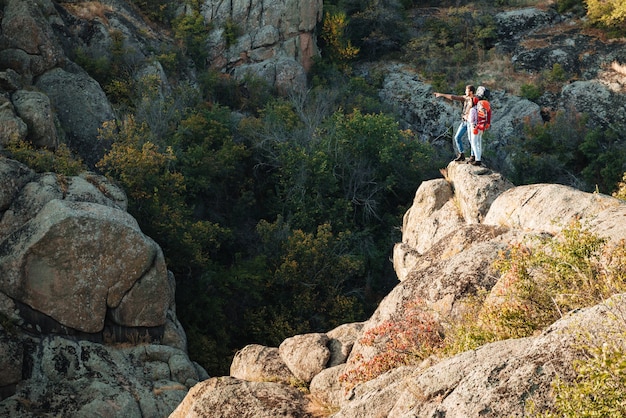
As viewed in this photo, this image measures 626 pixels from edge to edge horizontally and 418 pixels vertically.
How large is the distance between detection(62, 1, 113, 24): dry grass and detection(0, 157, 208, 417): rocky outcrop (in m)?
17.7

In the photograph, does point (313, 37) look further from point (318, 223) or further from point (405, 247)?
point (405, 247)

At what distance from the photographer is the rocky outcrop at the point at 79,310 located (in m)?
17.4

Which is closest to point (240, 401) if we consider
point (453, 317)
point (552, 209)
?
point (453, 317)

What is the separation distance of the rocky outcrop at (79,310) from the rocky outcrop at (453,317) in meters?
5.96

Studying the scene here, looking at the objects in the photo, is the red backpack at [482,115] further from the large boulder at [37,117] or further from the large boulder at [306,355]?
the large boulder at [37,117]

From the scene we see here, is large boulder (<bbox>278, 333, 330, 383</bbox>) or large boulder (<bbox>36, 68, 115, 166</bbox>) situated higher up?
large boulder (<bbox>278, 333, 330, 383</bbox>)

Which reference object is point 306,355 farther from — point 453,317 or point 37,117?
point 37,117

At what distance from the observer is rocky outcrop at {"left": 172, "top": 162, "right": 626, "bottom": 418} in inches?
269

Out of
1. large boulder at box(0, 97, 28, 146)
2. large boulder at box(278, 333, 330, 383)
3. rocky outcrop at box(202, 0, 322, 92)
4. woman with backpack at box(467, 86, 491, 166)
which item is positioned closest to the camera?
large boulder at box(278, 333, 330, 383)

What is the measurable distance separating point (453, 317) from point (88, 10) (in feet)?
98.6

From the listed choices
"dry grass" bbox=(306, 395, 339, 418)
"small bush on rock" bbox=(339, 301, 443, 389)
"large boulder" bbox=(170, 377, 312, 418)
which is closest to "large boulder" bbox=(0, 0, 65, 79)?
"large boulder" bbox=(170, 377, 312, 418)

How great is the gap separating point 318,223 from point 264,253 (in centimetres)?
404

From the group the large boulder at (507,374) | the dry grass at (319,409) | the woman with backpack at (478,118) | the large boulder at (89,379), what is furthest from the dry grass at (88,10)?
the large boulder at (507,374)

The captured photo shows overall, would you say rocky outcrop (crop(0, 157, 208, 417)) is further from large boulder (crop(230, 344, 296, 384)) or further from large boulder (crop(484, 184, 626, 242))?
large boulder (crop(484, 184, 626, 242))
